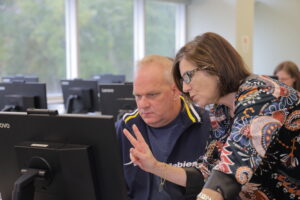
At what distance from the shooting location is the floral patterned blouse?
2.84 feet

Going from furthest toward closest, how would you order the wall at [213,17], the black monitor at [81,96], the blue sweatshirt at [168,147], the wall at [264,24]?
the wall at [264,24] → the wall at [213,17] → the black monitor at [81,96] → the blue sweatshirt at [168,147]

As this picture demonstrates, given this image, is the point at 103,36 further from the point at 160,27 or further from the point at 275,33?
the point at 275,33

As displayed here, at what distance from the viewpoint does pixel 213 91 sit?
1029 mm

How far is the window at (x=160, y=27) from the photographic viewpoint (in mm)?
6426

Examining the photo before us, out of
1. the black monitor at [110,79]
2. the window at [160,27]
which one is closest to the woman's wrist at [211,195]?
the black monitor at [110,79]

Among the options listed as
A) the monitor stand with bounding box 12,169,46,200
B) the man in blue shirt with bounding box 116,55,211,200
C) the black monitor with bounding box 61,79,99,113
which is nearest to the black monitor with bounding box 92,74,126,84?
the black monitor with bounding box 61,79,99,113

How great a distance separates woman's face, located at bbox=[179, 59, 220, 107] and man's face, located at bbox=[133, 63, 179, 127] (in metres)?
0.37

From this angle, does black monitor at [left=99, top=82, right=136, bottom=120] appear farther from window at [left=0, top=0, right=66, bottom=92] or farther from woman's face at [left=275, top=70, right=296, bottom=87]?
window at [left=0, top=0, right=66, bottom=92]

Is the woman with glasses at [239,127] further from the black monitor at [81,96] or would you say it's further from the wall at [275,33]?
the wall at [275,33]

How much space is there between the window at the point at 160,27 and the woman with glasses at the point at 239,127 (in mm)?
5389

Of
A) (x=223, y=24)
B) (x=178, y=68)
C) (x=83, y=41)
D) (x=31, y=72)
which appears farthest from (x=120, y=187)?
(x=223, y=24)

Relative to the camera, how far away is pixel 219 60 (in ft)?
3.24

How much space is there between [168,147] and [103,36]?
14.8 feet

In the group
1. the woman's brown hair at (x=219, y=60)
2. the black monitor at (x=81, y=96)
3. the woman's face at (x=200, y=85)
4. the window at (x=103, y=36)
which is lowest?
the black monitor at (x=81, y=96)
